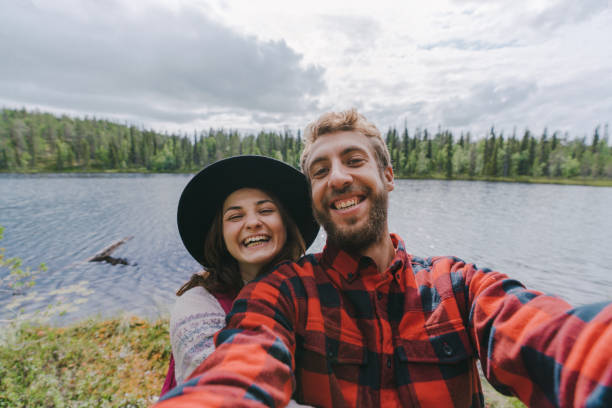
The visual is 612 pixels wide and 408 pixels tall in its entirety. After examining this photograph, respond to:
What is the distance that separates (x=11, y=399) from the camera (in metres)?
4.00

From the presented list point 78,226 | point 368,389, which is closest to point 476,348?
point 368,389

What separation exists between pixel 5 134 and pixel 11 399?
141m

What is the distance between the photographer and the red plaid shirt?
1.14 meters

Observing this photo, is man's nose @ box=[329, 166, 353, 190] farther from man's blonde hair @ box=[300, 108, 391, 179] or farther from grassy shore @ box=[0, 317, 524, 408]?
grassy shore @ box=[0, 317, 524, 408]

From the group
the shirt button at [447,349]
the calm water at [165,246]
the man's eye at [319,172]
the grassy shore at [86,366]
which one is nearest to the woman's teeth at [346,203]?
the man's eye at [319,172]

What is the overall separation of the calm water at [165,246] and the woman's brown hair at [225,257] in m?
7.79

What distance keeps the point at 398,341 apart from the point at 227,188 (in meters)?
2.04

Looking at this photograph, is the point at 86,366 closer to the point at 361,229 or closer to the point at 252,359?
the point at 252,359

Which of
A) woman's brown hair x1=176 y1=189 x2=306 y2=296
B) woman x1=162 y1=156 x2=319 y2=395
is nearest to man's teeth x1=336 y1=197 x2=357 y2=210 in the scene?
woman x1=162 y1=156 x2=319 y2=395

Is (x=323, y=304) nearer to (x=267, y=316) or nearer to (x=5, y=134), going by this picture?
(x=267, y=316)

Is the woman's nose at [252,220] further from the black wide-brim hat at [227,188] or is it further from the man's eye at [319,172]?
the man's eye at [319,172]

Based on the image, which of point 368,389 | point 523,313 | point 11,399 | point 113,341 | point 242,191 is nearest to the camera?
point 523,313

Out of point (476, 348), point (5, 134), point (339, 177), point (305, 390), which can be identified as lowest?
point (305, 390)

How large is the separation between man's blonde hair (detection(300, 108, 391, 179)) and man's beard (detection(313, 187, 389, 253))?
17.7 inches
